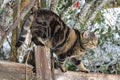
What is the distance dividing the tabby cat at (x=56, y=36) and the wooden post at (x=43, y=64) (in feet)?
2.14

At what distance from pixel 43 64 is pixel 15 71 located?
174 mm

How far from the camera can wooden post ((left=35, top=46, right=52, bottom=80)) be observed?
1912 millimetres

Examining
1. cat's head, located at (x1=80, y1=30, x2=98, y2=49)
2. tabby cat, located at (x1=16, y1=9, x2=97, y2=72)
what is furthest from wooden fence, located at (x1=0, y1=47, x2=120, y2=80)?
cat's head, located at (x1=80, y1=30, x2=98, y2=49)

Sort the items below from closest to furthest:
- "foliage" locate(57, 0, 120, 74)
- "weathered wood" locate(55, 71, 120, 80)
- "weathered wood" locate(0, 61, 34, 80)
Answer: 1. "weathered wood" locate(0, 61, 34, 80)
2. "weathered wood" locate(55, 71, 120, 80)
3. "foliage" locate(57, 0, 120, 74)

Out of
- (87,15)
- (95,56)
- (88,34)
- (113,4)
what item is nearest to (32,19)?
(88,34)

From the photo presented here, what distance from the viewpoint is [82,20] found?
3152mm

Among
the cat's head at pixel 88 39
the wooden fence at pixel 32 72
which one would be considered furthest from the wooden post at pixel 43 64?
the cat's head at pixel 88 39

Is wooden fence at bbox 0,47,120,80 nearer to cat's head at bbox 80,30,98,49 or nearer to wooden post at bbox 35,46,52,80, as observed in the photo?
wooden post at bbox 35,46,52,80

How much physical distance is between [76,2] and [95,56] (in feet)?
2.22

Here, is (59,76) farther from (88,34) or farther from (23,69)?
(88,34)

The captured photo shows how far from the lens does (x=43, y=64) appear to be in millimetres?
1931

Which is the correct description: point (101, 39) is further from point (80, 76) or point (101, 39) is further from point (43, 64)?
point (43, 64)

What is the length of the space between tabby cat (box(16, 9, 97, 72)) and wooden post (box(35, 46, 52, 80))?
2.14ft

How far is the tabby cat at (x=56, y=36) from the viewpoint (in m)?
2.68
